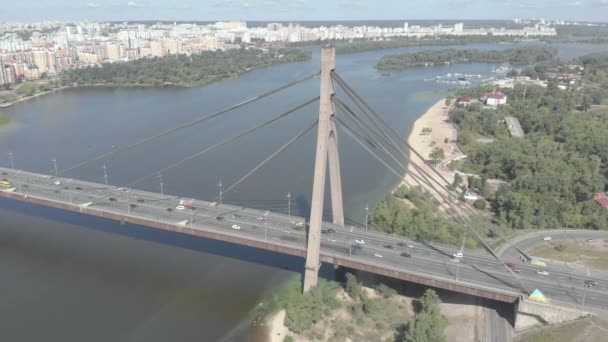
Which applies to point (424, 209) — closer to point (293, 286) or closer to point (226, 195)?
point (293, 286)

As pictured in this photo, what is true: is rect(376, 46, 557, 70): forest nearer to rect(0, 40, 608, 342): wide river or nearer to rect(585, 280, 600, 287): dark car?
rect(0, 40, 608, 342): wide river

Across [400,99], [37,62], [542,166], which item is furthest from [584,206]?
[37,62]

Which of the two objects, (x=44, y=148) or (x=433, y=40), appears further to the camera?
(x=433, y=40)

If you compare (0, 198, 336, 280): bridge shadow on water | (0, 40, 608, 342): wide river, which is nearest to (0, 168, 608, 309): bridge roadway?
(0, 198, 336, 280): bridge shadow on water

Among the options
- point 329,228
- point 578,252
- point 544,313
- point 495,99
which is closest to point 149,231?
point 329,228

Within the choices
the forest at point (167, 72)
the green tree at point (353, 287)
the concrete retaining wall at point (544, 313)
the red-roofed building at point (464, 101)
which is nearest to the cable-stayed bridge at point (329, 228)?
the concrete retaining wall at point (544, 313)

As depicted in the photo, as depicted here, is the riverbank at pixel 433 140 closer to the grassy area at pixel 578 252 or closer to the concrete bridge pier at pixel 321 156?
the grassy area at pixel 578 252
